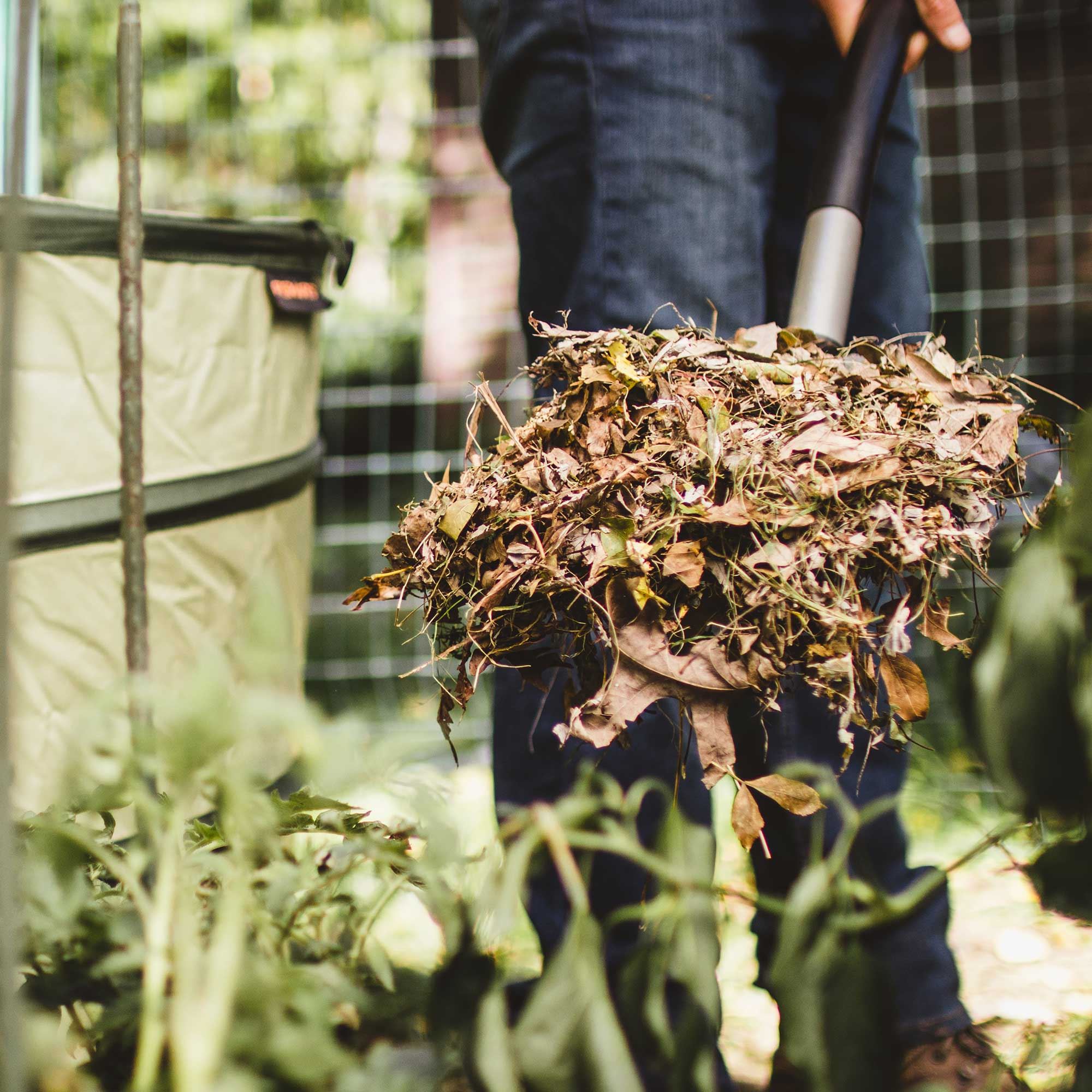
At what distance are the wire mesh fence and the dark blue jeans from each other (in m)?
1.43

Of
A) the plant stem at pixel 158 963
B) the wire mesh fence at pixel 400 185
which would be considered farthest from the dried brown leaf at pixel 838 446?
the wire mesh fence at pixel 400 185

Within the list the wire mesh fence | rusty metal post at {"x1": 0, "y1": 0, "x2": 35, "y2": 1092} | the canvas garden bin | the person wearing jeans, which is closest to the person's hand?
the person wearing jeans

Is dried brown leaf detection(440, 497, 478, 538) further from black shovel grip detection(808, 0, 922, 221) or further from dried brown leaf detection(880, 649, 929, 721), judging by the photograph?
black shovel grip detection(808, 0, 922, 221)

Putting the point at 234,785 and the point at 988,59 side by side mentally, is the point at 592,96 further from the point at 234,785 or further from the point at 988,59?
the point at 988,59

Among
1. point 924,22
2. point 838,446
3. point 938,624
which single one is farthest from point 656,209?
point 938,624

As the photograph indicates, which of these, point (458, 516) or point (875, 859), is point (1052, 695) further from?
point (875, 859)

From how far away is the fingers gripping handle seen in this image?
86 centimetres

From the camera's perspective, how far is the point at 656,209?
101cm

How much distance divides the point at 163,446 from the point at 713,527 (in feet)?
2.64

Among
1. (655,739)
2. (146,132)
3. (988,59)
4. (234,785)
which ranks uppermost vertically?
(988,59)

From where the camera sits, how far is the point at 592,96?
1.00 metres

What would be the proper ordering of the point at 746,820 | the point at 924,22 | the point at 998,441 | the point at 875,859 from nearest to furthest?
the point at 746,820, the point at 998,441, the point at 924,22, the point at 875,859

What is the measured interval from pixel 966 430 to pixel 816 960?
0.46 m

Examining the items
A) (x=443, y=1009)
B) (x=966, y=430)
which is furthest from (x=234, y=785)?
(x=966, y=430)
